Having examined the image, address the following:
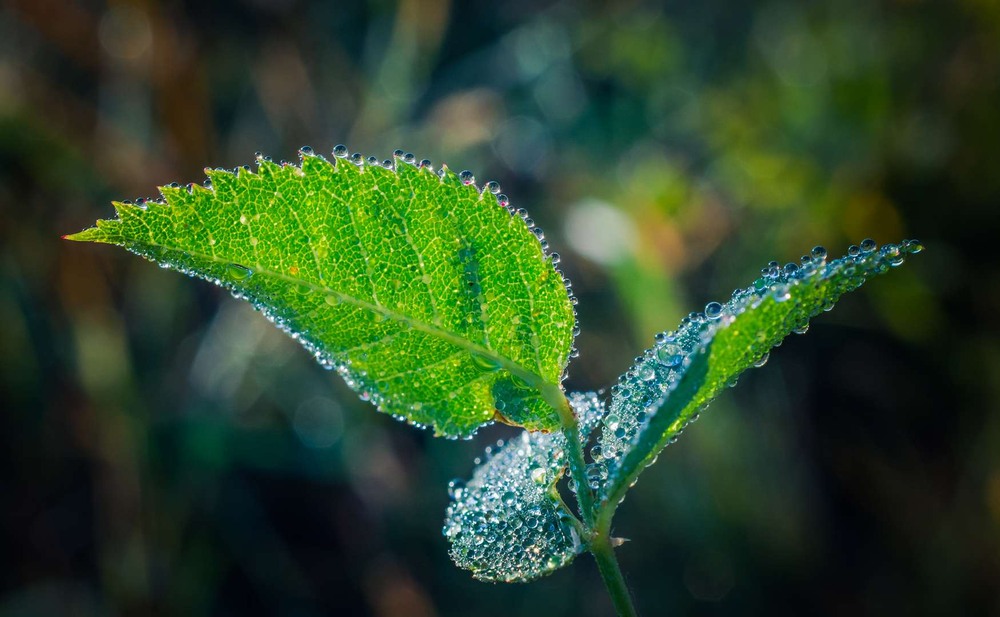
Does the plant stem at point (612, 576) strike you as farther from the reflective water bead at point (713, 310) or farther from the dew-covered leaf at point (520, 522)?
the reflective water bead at point (713, 310)

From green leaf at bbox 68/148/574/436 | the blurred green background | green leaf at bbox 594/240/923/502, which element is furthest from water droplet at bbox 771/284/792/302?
the blurred green background

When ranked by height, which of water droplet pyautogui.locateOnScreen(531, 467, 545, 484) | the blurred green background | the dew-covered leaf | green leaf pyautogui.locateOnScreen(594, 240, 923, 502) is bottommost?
the dew-covered leaf

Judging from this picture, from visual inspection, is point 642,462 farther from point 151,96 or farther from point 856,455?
point 151,96

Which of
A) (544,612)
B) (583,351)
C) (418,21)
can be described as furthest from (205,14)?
(544,612)

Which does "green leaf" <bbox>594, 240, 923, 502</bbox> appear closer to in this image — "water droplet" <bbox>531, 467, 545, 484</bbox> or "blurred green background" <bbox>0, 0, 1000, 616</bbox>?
"water droplet" <bbox>531, 467, 545, 484</bbox>

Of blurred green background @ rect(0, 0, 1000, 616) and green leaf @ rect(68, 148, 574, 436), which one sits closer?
green leaf @ rect(68, 148, 574, 436)

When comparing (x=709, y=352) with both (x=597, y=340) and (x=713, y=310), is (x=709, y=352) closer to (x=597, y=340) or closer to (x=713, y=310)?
(x=713, y=310)
